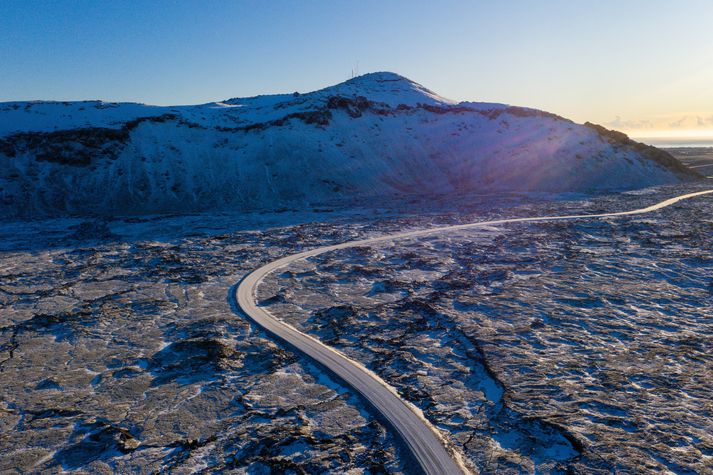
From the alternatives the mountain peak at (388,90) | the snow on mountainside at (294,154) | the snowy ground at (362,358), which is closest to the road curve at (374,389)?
the snowy ground at (362,358)

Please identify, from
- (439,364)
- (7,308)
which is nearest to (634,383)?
(439,364)

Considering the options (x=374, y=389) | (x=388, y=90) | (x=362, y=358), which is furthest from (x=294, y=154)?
(x=374, y=389)

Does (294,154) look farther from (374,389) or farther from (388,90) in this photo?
(374,389)

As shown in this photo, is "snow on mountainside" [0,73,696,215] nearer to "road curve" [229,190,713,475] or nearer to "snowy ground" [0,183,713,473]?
"snowy ground" [0,183,713,473]

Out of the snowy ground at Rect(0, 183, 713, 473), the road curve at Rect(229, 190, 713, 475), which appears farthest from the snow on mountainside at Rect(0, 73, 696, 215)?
the road curve at Rect(229, 190, 713, 475)

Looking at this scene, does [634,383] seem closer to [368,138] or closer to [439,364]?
[439,364]
